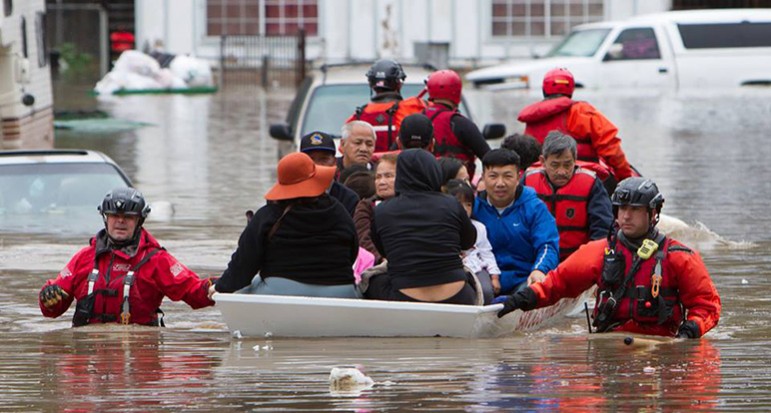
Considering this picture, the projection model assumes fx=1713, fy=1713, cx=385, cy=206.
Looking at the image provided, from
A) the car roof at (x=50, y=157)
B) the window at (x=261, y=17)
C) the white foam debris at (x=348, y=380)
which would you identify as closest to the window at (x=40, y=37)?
the car roof at (x=50, y=157)

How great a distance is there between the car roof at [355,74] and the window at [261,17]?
24.1 m

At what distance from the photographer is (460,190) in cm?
984

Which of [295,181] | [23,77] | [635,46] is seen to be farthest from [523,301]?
[635,46]

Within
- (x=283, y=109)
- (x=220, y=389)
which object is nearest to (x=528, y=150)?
(x=220, y=389)

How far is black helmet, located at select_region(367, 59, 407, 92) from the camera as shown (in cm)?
1254

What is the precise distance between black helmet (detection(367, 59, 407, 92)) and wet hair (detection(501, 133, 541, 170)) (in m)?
1.65

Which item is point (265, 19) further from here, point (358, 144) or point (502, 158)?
point (502, 158)

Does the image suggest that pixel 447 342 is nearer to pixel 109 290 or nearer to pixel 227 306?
pixel 227 306

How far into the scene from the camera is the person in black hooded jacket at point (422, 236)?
8891mm

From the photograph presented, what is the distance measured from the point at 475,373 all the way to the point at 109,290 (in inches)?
83.0

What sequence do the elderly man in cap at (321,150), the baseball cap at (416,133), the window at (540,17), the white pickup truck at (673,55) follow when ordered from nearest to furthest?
the elderly man in cap at (321,150)
the baseball cap at (416,133)
the white pickup truck at (673,55)
the window at (540,17)

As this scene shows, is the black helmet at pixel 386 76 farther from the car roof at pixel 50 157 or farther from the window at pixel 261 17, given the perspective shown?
the window at pixel 261 17

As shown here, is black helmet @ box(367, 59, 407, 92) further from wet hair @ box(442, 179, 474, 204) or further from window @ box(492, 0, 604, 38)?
window @ box(492, 0, 604, 38)

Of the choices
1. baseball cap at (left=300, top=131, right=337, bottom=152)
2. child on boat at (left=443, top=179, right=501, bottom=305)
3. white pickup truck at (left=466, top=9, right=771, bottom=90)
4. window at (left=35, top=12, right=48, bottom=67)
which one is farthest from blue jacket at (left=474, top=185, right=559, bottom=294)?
white pickup truck at (left=466, top=9, right=771, bottom=90)
